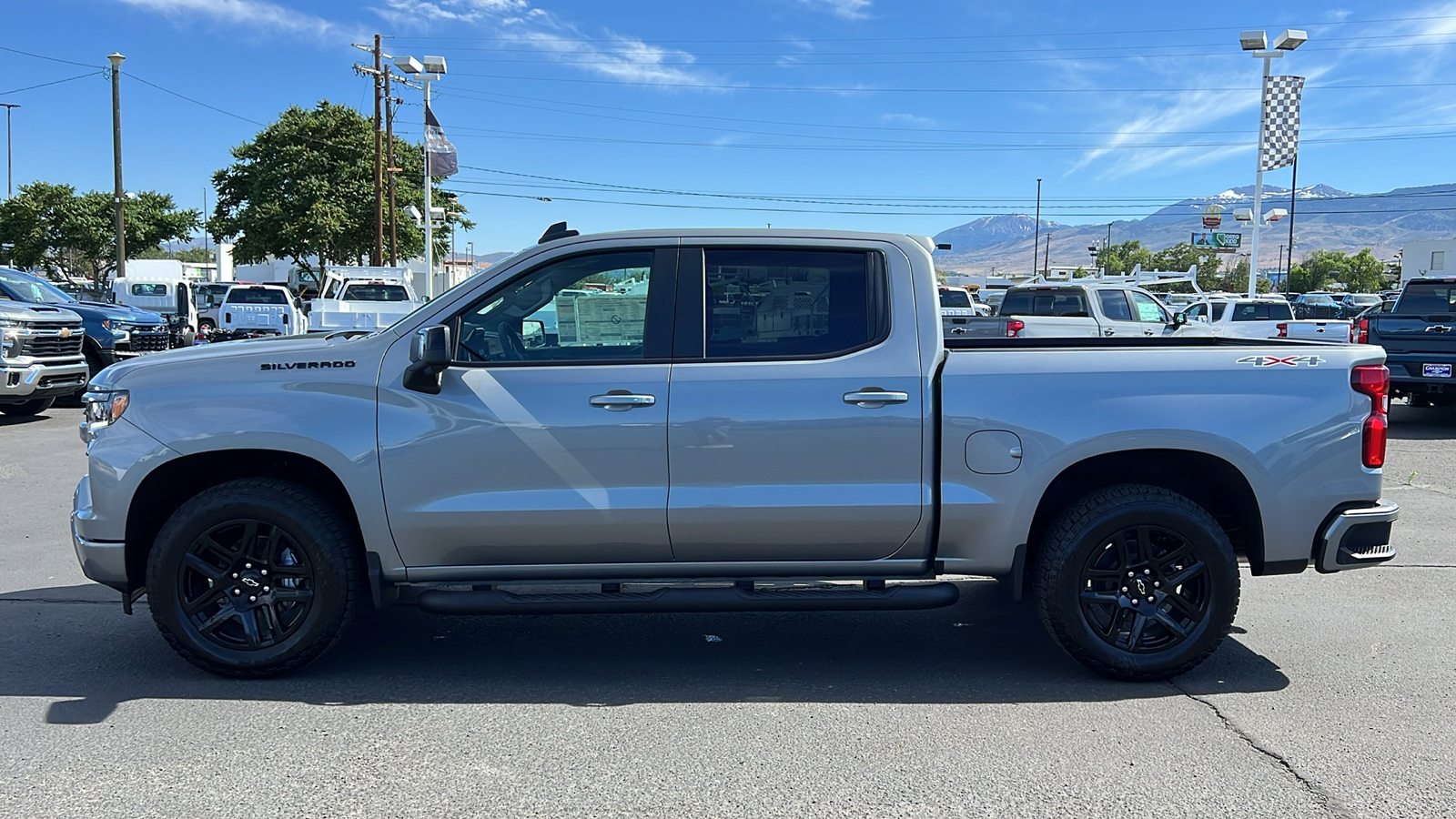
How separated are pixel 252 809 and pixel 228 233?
179 feet

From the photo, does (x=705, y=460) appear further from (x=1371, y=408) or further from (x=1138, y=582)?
(x=1371, y=408)

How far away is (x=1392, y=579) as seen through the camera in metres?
6.55

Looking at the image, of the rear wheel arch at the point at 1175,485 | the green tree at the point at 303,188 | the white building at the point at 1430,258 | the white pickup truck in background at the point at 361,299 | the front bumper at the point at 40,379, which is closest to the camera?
the rear wheel arch at the point at 1175,485

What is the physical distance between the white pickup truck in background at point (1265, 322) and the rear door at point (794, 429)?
2003cm

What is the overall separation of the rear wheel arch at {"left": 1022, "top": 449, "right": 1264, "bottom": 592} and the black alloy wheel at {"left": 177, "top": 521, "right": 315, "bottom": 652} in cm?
316

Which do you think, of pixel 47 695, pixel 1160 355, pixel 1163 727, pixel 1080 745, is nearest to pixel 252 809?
pixel 47 695

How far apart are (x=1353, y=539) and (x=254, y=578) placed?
15.5 ft

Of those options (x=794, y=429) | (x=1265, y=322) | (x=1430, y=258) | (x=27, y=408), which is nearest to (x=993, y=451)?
(x=794, y=429)

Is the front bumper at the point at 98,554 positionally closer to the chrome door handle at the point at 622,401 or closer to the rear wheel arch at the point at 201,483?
the rear wheel arch at the point at 201,483

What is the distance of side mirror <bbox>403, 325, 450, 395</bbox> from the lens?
432 centimetres

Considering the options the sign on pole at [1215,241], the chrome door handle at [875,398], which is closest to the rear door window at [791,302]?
the chrome door handle at [875,398]

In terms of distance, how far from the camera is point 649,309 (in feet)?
15.4

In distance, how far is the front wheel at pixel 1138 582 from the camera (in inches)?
180

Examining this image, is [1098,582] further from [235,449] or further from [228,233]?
[228,233]
